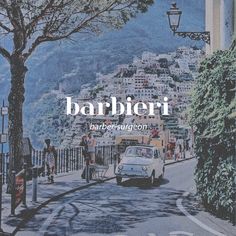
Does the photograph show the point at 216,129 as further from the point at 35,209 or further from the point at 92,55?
the point at 92,55

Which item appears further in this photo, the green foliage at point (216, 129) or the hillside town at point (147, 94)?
the hillside town at point (147, 94)

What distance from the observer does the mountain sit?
3884cm

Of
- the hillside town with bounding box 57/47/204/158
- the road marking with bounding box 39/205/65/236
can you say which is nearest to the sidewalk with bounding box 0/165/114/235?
the road marking with bounding box 39/205/65/236

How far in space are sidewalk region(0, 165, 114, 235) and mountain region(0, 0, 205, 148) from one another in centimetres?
1491

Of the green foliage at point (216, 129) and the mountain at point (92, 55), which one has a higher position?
the mountain at point (92, 55)

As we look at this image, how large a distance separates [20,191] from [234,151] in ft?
16.0

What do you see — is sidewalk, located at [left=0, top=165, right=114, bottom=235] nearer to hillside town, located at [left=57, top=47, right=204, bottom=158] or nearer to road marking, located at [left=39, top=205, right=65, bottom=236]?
road marking, located at [left=39, top=205, right=65, bottom=236]

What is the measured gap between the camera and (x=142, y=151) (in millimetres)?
20547

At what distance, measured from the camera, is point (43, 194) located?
1587 centimetres

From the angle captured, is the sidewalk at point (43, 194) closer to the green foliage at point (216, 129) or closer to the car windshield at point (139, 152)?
the car windshield at point (139, 152)

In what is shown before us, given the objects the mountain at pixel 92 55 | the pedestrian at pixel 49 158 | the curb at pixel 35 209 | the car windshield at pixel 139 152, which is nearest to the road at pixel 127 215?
the curb at pixel 35 209

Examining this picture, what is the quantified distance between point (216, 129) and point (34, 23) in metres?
7.16

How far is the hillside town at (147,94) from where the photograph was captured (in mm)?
29891

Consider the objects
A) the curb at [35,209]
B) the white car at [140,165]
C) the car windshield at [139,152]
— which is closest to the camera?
the curb at [35,209]
